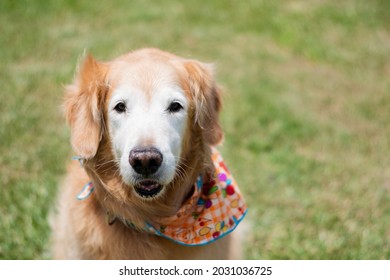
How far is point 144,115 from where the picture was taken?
2840mm

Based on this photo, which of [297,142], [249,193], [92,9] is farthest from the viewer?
[92,9]

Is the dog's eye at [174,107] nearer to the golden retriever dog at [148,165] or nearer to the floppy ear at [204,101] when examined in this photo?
the golden retriever dog at [148,165]

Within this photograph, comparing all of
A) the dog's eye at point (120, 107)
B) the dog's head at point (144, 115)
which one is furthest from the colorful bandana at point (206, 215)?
the dog's eye at point (120, 107)

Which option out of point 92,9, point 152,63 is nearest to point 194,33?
point 92,9

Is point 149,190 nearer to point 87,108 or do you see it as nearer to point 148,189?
point 148,189

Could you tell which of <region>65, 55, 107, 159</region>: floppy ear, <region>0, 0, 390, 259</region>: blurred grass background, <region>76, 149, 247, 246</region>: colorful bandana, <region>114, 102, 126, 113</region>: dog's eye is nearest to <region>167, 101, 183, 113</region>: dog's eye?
<region>114, 102, 126, 113</region>: dog's eye

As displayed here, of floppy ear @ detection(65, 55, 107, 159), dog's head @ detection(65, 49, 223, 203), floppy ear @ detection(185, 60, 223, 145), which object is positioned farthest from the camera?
floppy ear @ detection(185, 60, 223, 145)

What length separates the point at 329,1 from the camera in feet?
31.5

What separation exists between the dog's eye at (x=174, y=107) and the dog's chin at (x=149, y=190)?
47cm

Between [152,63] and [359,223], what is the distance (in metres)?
2.74

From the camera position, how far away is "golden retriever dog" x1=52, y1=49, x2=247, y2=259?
285 centimetres

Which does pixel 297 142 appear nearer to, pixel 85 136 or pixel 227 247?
pixel 227 247

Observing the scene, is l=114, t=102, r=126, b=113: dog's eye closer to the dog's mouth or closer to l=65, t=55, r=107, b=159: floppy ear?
l=65, t=55, r=107, b=159: floppy ear

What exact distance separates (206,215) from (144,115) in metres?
0.95
